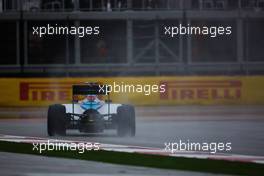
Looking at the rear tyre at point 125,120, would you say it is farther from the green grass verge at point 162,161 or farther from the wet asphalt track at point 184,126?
the green grass verge at point 162,161

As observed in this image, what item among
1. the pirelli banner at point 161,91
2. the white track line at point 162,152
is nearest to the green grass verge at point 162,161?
the white track line at point 162,152

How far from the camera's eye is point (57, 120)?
52.7ft

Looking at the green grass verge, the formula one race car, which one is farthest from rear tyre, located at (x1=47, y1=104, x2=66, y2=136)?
the green grass verge

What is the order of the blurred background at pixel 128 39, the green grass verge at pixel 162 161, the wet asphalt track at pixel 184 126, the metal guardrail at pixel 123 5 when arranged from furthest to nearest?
the metal guardrail at pixel 123 5, the blurred background at pixel 128 39, the wet asphalt track at pixel 184 126, the green grass verge at pixel 162 161

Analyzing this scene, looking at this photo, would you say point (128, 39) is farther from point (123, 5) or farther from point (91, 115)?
point (91, 115)

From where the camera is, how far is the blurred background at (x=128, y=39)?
3691 centimetres

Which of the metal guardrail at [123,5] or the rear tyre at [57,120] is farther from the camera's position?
the metal guardrail at [123,5]

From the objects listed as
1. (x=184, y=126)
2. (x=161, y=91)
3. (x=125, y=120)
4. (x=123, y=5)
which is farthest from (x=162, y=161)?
(x=123, y=5)

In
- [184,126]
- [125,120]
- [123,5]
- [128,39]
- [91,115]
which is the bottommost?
[184,126]

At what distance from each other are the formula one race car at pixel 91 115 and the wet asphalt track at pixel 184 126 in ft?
0.86

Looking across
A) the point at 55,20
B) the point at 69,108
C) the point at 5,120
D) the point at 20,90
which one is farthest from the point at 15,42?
the point at 69,108

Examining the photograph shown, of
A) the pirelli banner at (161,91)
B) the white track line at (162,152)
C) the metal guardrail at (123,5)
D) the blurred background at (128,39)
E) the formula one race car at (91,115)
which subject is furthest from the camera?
the metal guardrail at (123,5)

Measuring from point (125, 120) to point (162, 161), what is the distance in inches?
144

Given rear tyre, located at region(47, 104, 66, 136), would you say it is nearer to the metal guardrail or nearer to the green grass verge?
the green grass verge
